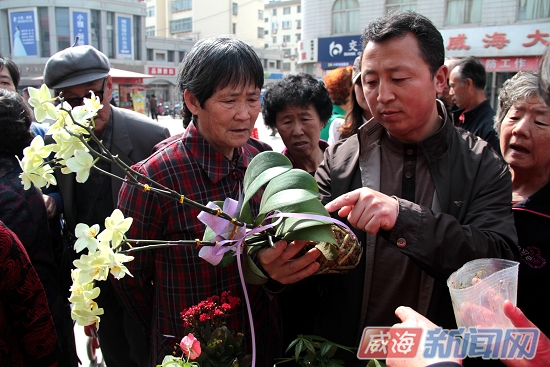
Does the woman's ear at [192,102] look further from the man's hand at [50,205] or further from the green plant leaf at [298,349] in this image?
the man's hand at [50,205]

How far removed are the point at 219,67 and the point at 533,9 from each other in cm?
1516

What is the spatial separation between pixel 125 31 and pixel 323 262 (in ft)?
102

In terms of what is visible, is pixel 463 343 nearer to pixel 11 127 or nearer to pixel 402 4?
pixel 11 127

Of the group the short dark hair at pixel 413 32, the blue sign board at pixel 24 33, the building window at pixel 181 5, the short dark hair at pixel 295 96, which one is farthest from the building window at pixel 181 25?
the short dark hair at pixel 413 32

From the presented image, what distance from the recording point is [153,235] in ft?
4.63

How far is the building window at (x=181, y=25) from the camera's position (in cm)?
4216

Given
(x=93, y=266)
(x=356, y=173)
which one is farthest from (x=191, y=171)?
(x=93, y=266)

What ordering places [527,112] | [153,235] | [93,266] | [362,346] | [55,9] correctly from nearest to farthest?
[93,266]
[362,346]
[153,235]
[527,112]
[55,9]

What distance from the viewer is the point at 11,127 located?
1.74m

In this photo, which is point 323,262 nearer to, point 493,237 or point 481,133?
point 493,237

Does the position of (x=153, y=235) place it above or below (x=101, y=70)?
below

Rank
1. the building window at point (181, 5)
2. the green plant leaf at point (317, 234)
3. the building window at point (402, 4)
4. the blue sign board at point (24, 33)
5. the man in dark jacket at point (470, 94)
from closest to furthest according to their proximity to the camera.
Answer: the green plant leaf at point (317, 234) < the man in dark jacket at point (470, 94) < the building window at point (402, 4) < the blue sign board at point (24, 33) < the building window at point (181, 5)

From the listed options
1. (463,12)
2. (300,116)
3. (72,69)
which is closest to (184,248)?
(300,116)

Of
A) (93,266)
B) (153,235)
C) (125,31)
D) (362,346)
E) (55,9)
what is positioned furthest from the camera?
(125,31)
